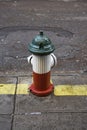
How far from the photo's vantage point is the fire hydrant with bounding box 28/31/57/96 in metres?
4.24

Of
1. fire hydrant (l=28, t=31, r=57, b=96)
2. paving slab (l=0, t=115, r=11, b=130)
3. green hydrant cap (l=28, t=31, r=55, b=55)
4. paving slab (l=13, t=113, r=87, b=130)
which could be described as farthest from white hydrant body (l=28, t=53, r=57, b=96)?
paving slab (l=0, t=115, r=11, b=130)

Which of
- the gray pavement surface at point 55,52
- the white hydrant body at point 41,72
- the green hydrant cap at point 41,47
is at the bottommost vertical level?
the gray pavement surface at point 55,52

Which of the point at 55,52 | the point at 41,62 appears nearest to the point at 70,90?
the point at 41,62

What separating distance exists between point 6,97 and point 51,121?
0.86 meters

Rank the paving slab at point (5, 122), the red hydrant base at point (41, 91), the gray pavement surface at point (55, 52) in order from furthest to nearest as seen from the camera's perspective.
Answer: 1. the red hydrant base at point (41, 91)
2. the gray pavement surface at point (55, 52)
3. the paving slab at point (5, 122)

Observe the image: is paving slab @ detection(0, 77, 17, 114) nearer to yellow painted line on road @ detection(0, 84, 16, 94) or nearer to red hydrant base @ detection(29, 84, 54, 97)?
yellow painted line on road @ detection(0, 84, 16, 94)

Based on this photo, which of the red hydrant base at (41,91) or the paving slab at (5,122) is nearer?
the paving slab at (5,122)

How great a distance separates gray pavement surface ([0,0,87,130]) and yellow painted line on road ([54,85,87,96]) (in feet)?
0.34

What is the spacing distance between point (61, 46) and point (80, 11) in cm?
323

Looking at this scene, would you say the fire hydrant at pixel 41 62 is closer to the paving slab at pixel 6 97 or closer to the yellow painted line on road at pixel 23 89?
the yellow painted line on road at pixel 23 89

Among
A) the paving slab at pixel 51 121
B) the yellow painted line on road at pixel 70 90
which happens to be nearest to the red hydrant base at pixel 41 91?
the yellow painted line on road at pixel 70 90

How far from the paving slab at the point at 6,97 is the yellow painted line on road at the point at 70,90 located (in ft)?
2.18

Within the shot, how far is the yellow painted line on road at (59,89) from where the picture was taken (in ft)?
15.2

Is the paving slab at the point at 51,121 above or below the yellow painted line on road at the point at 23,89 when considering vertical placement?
above
